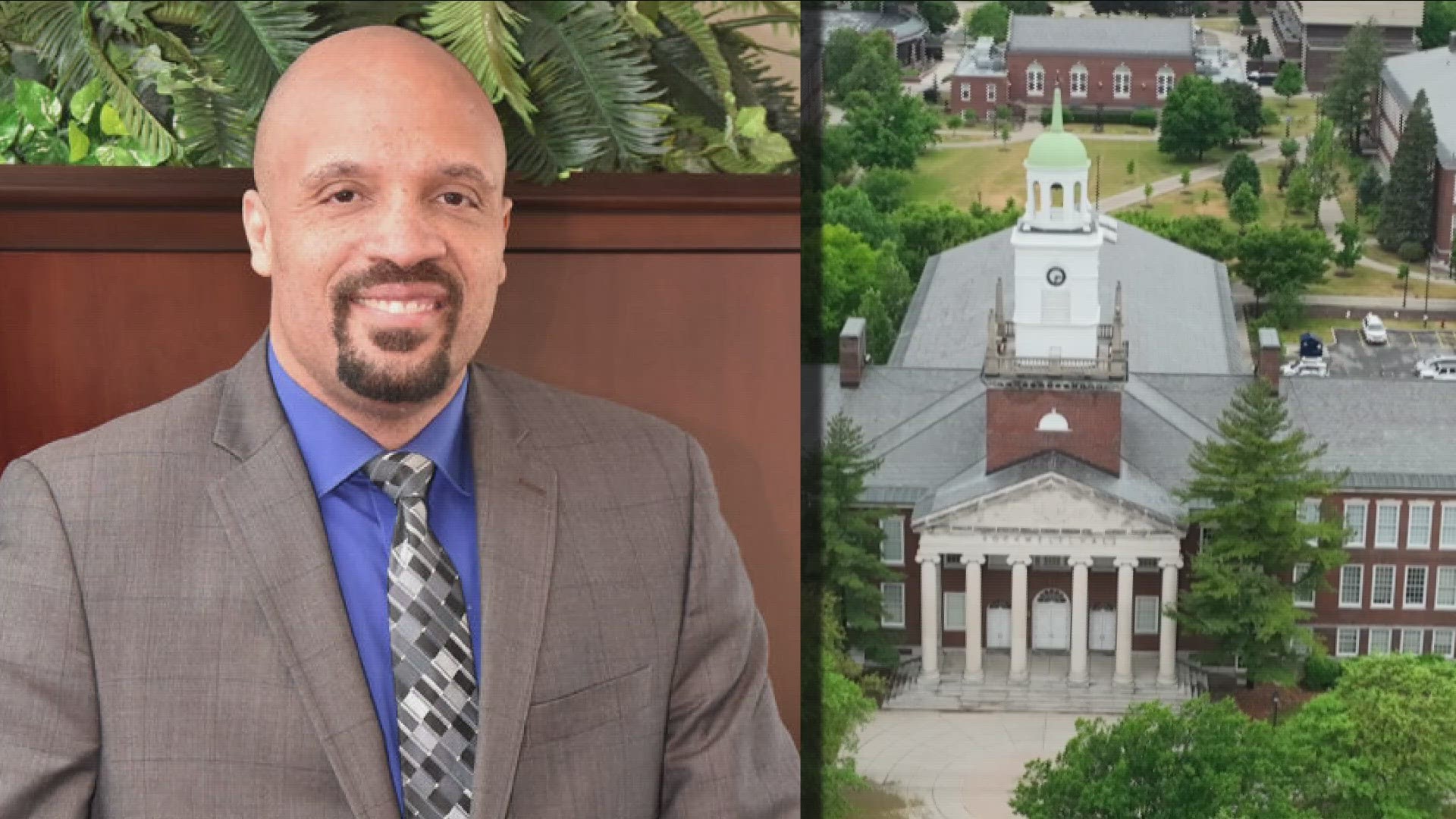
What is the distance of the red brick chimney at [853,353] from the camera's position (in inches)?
112

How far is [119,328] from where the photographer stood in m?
1.86

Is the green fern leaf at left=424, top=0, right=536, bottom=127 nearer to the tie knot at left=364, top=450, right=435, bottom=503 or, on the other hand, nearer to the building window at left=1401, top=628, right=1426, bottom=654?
the tie knot at left=364, top=450, right=435, bottom=503

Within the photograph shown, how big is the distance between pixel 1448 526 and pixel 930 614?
0.76 m

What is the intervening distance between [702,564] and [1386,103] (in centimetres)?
170

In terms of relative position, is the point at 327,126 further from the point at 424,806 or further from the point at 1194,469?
the point at 1194,469

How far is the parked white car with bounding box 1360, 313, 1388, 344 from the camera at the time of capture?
9.02 feet

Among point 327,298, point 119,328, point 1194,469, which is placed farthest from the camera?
point 1194,469

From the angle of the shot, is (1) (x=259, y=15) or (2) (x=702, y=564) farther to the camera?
(1) (x=259, y=15)

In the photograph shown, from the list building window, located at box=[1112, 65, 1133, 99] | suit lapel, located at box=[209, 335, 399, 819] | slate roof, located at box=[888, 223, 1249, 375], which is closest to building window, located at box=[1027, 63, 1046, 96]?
building window, located at box=[1112, 65, 1133, 99]

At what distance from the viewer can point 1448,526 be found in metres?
2.61

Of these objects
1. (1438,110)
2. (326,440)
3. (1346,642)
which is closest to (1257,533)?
(1346,642)

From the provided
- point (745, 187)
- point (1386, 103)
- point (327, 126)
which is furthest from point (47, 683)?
point (1386, 103)

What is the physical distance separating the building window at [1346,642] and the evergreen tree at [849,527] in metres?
0.66

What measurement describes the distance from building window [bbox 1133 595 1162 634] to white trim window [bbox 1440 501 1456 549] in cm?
42
